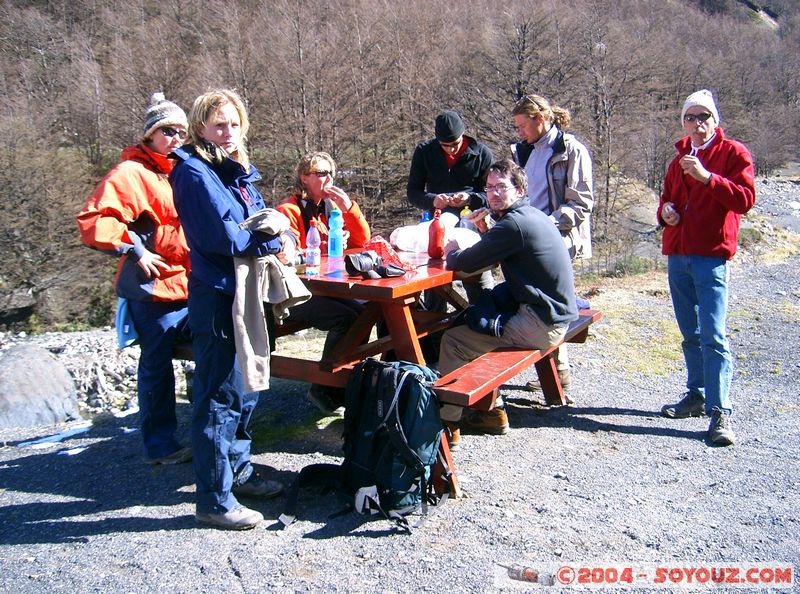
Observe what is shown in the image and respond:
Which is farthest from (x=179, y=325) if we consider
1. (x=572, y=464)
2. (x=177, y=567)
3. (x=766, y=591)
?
(x=766, y=591)

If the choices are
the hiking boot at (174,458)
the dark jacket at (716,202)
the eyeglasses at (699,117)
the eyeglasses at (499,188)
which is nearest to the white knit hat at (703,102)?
the eyeglasses at (699,117)

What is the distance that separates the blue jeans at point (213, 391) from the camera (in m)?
3.03

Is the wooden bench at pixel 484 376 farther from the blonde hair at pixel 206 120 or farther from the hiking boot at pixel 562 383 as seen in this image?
the blonde hair at pixel 206 120

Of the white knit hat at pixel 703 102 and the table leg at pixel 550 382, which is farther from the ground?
the white knit hat at pixel 703 102

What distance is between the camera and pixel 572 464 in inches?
152

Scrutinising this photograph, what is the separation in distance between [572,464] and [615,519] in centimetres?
65

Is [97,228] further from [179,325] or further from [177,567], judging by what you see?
[177,567]

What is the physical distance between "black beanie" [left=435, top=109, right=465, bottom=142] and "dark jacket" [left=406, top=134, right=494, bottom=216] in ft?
0.71

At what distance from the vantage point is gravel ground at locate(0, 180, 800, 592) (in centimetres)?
278

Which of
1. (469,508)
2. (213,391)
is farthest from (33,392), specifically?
(469,508)

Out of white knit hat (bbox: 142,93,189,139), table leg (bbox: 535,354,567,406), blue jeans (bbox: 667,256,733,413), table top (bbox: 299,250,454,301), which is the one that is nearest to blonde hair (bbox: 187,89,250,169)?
white knit hat (bbox: 142,93,189,139)

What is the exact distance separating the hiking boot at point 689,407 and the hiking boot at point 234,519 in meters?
2.81

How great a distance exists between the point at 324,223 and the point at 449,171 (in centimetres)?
114

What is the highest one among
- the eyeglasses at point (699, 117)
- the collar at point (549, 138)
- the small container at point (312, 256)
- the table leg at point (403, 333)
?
the eyeglasses at point (699, 117)
